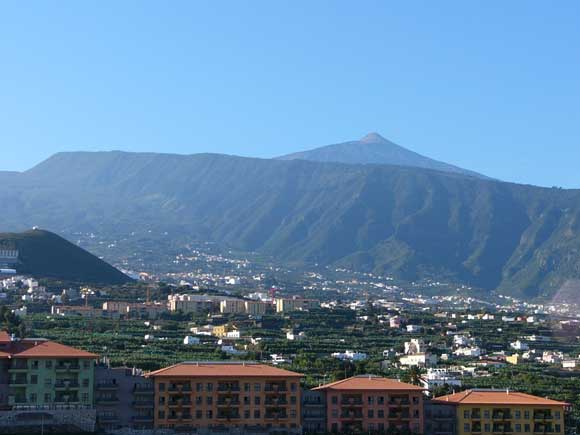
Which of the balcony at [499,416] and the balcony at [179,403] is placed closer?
the balcony at [179,403]

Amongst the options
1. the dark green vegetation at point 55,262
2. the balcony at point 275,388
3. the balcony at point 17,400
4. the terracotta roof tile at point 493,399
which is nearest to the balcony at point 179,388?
the balcony at point 275,388

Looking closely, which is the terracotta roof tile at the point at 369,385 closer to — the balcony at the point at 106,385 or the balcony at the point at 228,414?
the balcony at the point at 228,414

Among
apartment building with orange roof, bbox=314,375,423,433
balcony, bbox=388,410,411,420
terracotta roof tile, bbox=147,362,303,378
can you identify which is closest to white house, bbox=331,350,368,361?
terracotta roof tile, bbox=147,362,303,378

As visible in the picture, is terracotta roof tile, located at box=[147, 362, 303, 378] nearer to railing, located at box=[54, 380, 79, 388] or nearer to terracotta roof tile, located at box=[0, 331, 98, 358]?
railing, located at box=[54, 380, 79, 388]

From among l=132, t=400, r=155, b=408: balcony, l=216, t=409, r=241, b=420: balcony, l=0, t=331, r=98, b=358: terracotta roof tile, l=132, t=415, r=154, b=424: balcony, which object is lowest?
l=132, t=415, r=154, b=424: balcony

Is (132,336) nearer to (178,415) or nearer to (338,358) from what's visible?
(338,358)

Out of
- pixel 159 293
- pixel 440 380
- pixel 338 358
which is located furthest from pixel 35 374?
pixel 159 293
